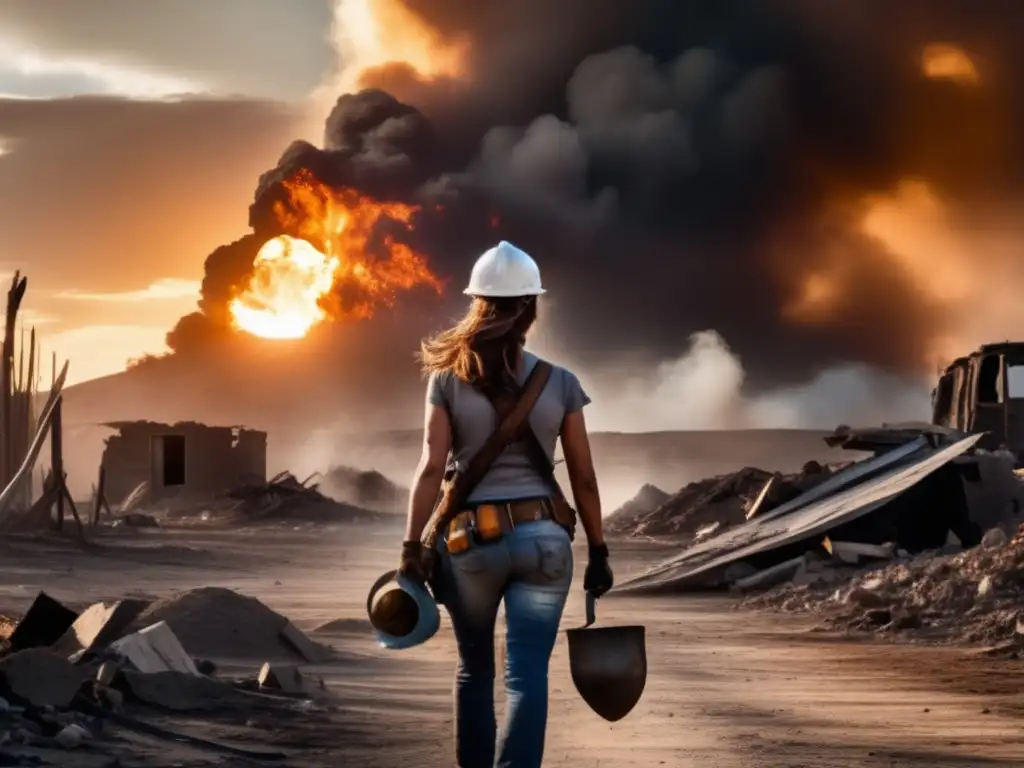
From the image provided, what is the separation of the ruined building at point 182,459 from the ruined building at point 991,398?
35.6m

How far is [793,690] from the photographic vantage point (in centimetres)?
1280

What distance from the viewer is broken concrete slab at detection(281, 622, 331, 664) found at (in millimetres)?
14633

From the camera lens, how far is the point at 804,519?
2611 centimetres

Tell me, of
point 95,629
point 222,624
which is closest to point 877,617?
point 222,624

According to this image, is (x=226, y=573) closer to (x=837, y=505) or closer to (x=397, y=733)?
(x=837, y=505)

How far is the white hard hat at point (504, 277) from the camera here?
21.1 ft

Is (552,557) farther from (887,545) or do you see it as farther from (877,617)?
(887,545)

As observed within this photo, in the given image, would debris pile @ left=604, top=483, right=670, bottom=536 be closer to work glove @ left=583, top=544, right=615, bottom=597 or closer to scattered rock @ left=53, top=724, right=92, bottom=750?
scattered rock @ left=53, top=724, right=92, bottom=750

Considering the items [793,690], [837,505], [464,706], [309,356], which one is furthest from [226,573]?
[309,356]

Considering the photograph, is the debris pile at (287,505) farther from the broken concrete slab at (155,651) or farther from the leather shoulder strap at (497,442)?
the leather shoulder strap at (497,442)

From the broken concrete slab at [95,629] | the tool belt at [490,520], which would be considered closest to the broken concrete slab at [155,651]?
the broken concrete slab at [95,629]

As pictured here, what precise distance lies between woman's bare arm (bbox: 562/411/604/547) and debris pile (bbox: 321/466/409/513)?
247ft

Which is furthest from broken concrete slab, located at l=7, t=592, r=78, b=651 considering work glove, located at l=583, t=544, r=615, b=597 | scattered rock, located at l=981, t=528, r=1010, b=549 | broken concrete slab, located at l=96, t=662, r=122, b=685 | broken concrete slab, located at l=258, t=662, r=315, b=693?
scattered rock, located at l=981, t=528, r=1010, b=549

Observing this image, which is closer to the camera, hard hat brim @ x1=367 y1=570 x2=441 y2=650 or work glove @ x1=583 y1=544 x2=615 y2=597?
hard hat brim @ x1=367 y1=570 x2=441 y2=650
